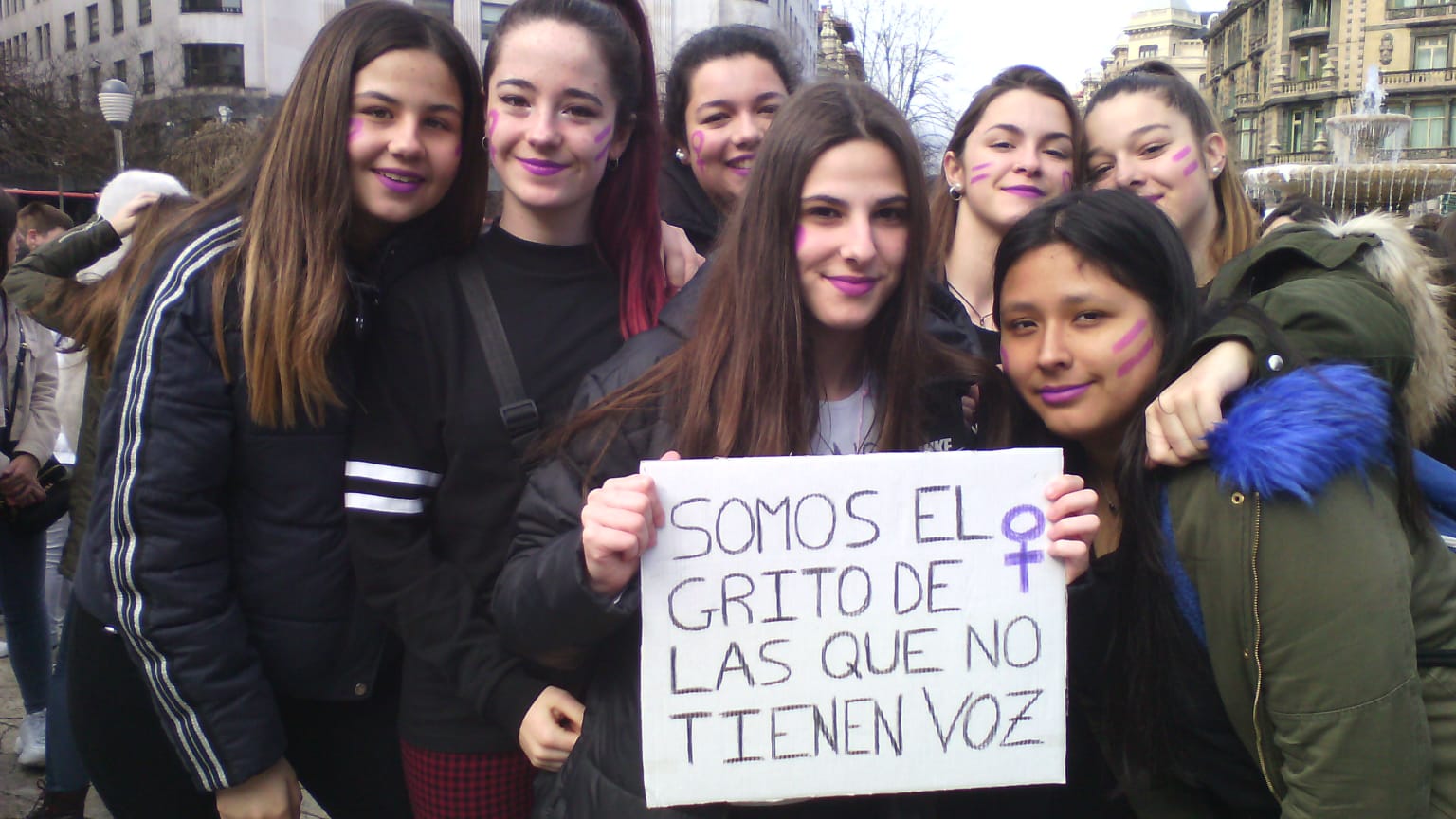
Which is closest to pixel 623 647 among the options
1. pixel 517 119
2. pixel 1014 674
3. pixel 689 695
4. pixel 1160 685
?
pixel 689 695

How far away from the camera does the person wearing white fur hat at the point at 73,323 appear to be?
3.34m

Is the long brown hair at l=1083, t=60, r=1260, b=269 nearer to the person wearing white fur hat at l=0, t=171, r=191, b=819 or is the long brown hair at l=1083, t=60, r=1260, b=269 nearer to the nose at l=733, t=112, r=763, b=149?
the nose at l=733, t=112, r=763, b=149

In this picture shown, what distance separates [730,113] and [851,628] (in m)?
1.99

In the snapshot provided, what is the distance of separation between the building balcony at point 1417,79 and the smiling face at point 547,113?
61.8 m

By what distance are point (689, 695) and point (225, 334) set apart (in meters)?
1.17

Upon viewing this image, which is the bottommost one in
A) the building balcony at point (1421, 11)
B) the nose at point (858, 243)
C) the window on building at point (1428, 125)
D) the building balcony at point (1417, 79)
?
the nose at point (858, 243)

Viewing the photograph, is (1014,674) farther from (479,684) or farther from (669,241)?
(669,241)

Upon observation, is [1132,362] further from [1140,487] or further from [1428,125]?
[1428,125]

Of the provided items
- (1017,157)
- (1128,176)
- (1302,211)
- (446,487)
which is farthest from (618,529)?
(1302,211)

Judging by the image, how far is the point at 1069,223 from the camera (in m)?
1.96

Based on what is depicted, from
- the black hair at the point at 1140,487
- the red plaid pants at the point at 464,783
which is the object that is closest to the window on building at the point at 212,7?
the red plaid pants at the point at 464,783

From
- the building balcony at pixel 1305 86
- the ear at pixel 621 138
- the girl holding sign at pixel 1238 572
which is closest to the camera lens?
the girl holding sign at pixel 1238 572

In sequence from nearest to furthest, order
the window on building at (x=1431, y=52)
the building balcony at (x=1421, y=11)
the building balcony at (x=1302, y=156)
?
the building balcony at (x=1421, y=11), the window on building at (x=1431, y=52), the building balcony at (x=1302, y=156)

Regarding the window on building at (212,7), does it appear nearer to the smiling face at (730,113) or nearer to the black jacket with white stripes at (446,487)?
the smiling face at (730,113)
